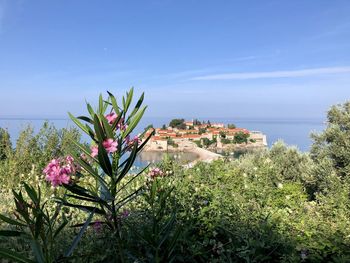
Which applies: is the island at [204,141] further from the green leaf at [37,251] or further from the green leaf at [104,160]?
the green leaf at [37,251]

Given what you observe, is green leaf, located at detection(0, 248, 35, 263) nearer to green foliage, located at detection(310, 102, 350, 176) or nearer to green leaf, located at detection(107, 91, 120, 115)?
green leaf, located at detection(107, 91, 120, 115)

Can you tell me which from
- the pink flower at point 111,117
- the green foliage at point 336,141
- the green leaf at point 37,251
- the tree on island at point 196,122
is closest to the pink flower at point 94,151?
the pink flower at point 111,117

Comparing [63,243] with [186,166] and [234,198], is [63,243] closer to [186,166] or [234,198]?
[234,198]

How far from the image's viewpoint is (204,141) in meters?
12.2

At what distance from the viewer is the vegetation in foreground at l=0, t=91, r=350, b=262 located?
65.2 inches

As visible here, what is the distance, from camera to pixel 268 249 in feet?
Answer: 8.21

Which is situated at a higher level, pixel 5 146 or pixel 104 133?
pixel 104 133

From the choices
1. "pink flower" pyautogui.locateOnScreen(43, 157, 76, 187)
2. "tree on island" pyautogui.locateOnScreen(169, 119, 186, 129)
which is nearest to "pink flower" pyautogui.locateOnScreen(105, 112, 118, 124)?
"pink flower" pyautogui.locateOnScreen(43, 157, 76, 187)

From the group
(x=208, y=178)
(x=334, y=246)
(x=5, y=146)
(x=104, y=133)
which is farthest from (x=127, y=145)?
(x=5, y=146)

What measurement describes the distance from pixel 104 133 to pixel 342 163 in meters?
5.51

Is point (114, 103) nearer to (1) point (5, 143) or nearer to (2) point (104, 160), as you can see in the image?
(2) point (104, 160)

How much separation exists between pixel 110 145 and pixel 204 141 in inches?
422

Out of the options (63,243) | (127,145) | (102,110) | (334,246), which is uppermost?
(102,110)

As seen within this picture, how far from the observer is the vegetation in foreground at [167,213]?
1655 mm
